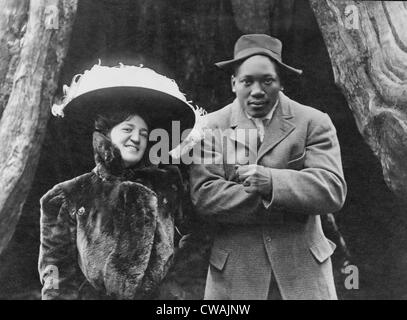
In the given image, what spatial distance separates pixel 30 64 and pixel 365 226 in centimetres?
194

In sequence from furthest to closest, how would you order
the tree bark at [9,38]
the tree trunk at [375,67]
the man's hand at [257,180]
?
1. the tree bark at [9,38]
2. the tree trunk at [375,67]
3. the man's hand at [257,180]

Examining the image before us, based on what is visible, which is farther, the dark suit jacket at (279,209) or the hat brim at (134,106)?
the hat brim at (134,106)

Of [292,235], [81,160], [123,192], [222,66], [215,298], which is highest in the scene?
[222,66]

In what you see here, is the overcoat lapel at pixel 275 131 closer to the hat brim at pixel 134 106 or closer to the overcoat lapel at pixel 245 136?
the overcoat lapel at pixel 245 136

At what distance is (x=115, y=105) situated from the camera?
141 inches

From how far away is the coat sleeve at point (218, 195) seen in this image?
3426 millimetres

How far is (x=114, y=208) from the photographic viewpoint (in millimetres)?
3547

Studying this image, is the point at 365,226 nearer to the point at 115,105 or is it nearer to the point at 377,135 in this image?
the point at 377,135

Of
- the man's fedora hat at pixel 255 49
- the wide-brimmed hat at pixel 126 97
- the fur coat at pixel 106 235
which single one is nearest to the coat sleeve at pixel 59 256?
the fur coat at pixel 106 235

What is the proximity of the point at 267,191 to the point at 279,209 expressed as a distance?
11 cm

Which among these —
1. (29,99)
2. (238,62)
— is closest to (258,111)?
(238,62)

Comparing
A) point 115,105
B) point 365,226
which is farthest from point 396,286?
point 115,105

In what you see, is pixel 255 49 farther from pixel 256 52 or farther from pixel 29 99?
pixel 29 99

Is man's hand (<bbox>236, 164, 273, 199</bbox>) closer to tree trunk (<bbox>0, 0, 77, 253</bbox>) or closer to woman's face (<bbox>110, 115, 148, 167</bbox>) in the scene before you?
woman's face (<bbox>110, 115, 148, 167</bbox>)
